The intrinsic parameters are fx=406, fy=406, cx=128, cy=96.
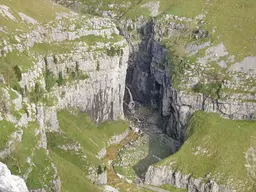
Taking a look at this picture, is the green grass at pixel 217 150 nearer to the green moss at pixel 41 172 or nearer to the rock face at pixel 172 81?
the rock face at pixel 172 81

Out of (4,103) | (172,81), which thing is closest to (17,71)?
(4,103)

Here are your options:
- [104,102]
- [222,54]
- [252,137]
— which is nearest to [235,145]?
[252,137]

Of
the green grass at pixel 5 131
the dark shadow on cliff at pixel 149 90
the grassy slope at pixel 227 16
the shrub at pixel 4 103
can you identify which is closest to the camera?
the green grass at pixel 5 131

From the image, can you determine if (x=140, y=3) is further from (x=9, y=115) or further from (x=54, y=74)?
(x=9, y=115)

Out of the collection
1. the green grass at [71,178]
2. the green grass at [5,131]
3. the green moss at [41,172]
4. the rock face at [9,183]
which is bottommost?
the green grass at [71,178]

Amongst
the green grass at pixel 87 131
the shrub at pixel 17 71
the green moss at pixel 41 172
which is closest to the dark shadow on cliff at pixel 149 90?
the green grass at pixel 87 131

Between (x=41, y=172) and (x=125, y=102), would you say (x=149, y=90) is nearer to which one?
(x=125, y=102)

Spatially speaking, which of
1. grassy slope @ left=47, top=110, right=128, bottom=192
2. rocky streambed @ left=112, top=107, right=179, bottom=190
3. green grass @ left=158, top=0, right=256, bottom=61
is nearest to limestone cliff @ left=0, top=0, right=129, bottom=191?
grassy slope @ left=47, top=110, right=128, bottom=192
